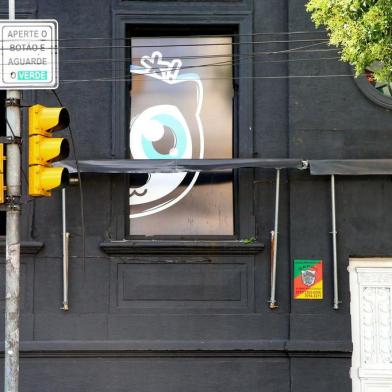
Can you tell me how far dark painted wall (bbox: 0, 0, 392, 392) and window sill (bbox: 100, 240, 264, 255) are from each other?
19mm

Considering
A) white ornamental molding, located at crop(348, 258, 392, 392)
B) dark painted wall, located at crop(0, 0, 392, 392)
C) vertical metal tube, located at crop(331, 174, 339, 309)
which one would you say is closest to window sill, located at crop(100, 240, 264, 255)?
dark painted wall, located at crop(0, 0, 392, 392)

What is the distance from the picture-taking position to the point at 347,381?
29.7ft

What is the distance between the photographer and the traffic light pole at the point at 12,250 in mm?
6203

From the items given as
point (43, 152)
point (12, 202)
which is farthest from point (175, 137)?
point (12, 202)

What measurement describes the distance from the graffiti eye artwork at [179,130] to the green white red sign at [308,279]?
3.64ft

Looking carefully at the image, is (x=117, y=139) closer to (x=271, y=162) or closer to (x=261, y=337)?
(x=271, y=162)

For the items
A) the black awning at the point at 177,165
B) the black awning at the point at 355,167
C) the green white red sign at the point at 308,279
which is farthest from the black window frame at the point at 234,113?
the black awning at the point at 355,167

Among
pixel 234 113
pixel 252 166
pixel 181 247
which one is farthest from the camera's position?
pixel 234 113

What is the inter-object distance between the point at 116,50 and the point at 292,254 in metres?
3.74

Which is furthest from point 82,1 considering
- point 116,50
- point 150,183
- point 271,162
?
point 271,162

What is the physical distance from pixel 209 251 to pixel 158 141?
1.74 m

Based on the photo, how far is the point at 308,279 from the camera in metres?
9.16

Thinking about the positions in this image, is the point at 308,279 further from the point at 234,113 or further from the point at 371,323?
the point at 234,113

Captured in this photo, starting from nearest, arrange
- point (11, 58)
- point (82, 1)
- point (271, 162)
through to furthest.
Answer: point (11, 58), point (271, 162), point (82, 1)
